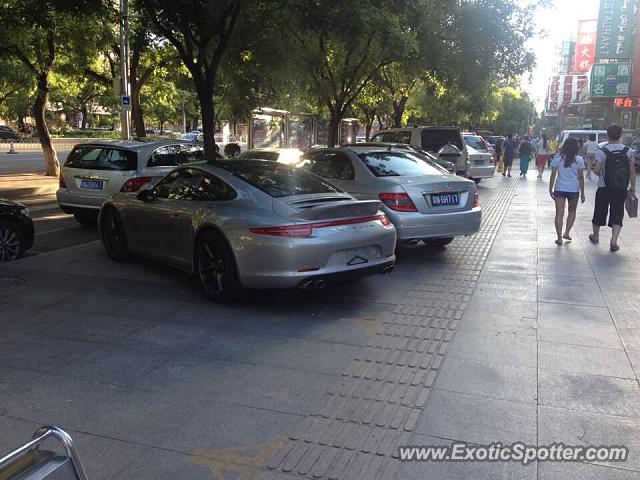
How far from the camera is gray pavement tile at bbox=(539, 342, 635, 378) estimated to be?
171 inches

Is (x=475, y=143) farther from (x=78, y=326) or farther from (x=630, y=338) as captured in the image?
(x=78, y=326)

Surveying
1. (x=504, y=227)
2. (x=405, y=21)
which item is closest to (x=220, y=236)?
(x=504, y=227)

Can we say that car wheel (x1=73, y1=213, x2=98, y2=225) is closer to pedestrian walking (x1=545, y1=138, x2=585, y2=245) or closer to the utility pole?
the utility pole

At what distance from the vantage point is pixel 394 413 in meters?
3.68

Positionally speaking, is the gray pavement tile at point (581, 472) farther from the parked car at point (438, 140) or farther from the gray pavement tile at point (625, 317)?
the parked car at point (438, 140)

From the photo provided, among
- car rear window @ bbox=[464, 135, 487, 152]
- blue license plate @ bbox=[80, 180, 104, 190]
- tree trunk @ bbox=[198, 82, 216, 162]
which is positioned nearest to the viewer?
blue license plate @ bbox=[80, 180, 104, 190]

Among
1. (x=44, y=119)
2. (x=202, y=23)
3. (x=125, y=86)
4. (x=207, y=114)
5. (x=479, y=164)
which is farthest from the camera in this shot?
(x=479, y=164)

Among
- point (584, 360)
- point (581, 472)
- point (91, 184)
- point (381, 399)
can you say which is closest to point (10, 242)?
point (91, 184)

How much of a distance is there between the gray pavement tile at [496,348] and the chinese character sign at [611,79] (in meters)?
43.0

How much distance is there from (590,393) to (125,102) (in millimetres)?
15683

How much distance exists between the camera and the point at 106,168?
10.3 metres

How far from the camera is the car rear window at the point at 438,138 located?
17078 millimetres

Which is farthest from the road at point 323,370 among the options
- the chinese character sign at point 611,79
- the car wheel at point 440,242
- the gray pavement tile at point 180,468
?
the chinese character sign at point 611,79

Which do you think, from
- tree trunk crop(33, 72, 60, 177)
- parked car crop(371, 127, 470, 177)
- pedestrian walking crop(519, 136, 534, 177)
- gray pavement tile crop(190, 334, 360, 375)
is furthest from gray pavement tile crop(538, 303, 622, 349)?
pedestrian walking crop(519, 136, 534, 177)
